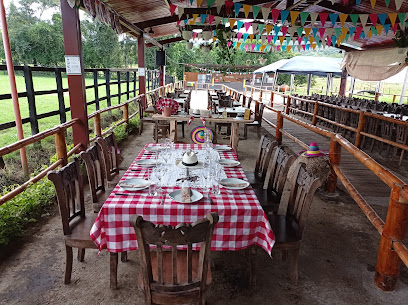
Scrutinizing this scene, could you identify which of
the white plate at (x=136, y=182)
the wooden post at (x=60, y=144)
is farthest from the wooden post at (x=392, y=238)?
the wooden post at (x=60, y=144)

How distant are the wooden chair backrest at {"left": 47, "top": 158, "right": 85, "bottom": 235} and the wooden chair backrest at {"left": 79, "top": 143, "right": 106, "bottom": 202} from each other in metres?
0.16

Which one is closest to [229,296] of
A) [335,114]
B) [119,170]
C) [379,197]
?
[119,170]

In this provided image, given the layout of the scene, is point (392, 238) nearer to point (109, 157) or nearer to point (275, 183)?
point (275, 183)

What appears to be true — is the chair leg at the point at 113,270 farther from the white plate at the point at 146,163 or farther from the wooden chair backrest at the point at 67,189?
the white plate at the point at 146,163

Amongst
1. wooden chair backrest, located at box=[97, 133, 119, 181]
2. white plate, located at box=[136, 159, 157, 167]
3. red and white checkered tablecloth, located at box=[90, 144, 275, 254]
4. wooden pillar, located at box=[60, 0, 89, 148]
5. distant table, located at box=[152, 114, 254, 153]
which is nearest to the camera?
red and white checkered tablecloth, located at box=[90, 144, 275, 254]

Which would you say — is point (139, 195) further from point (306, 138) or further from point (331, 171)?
point (306, 138)

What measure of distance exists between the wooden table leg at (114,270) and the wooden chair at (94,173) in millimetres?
529

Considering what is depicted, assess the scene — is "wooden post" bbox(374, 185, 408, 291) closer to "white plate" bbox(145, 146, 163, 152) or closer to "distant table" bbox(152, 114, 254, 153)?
"white plate" bbox(145, 146, 163, 152)

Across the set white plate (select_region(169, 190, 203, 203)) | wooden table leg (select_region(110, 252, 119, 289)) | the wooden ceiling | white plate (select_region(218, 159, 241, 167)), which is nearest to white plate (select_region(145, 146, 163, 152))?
white plate (select_region(218, 159, 241, 167))

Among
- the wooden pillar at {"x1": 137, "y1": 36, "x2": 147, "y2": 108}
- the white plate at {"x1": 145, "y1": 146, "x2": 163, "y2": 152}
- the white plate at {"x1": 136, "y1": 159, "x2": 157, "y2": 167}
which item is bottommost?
the white plate at {"x1": 136, "y1": 159, "x2": 157, "y2": 167}

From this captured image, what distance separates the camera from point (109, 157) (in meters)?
2.94

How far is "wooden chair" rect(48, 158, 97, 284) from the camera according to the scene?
1.91m

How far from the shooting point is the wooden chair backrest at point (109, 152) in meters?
2.82

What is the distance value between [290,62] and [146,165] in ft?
38.6
